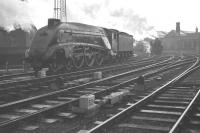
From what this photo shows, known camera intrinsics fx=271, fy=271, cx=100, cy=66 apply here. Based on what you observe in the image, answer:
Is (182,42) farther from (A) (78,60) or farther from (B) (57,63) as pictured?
(B) (57,63)

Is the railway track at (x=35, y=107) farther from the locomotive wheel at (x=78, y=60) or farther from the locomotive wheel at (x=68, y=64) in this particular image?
the locomotive wheel at (x=78, y=60)

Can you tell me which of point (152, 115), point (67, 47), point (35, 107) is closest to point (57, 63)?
point (67, 47)

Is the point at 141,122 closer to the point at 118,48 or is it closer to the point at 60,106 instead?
the point at 60,106

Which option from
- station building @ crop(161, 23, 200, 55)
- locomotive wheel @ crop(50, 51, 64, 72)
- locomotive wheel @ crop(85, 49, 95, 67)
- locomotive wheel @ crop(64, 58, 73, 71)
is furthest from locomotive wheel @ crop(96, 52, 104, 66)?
station building @ crop(161, 23, 200, 55)

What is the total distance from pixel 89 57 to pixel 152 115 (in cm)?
1294

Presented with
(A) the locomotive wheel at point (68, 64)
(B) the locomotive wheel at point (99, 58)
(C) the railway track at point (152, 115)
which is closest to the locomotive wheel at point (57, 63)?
(A) the locomotive wheel at point (68, 64)

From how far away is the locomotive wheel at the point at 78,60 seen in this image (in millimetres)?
16978

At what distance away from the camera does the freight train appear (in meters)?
15.1

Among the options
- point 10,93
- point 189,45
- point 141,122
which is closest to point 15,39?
point 10,93

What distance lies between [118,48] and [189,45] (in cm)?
4984

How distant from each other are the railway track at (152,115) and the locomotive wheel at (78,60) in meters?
9.03

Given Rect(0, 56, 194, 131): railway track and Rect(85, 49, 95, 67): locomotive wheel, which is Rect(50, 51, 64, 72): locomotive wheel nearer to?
Rect(85, 49, 95, 67): locomotive wheel

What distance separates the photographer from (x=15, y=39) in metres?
25.1

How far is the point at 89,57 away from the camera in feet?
61.7
